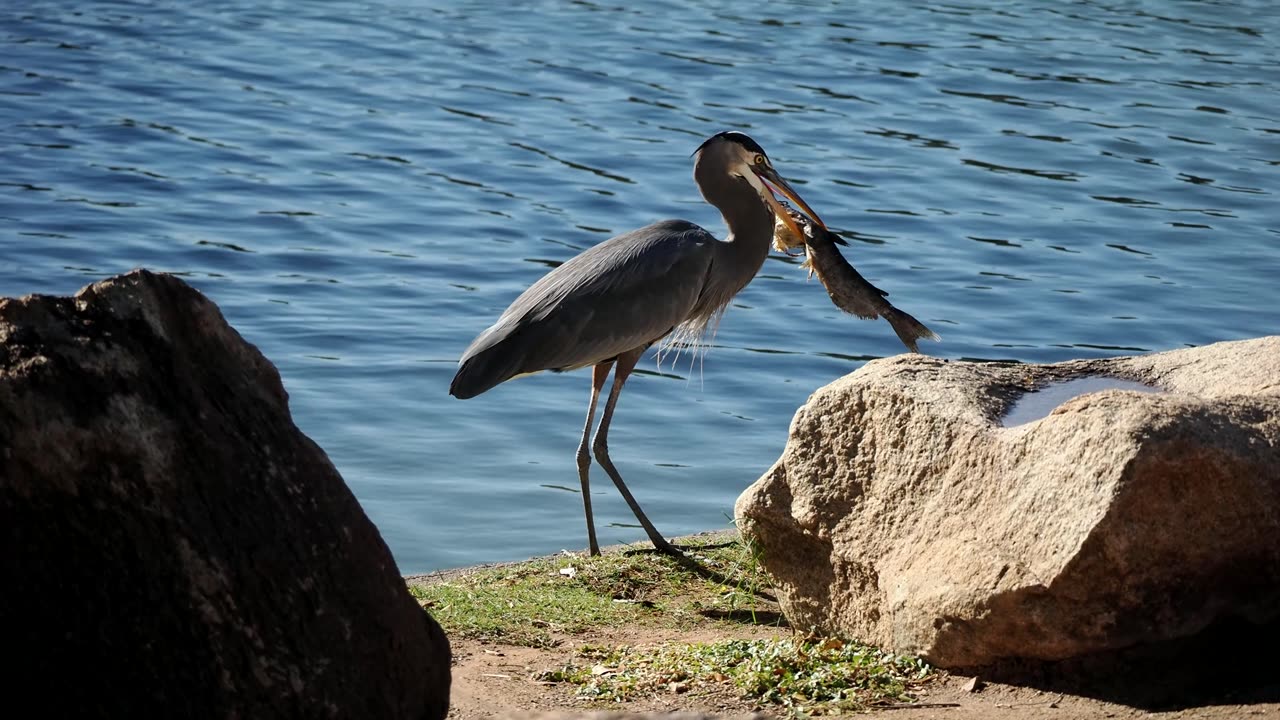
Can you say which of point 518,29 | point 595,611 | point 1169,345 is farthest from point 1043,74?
point 595,611

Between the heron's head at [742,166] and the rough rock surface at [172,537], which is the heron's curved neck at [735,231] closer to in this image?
the heron's head at [742,166]

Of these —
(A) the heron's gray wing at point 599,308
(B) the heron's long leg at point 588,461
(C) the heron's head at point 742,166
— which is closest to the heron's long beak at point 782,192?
(C) the heron's head at point 742,166

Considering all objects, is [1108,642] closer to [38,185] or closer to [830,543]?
[830,543]

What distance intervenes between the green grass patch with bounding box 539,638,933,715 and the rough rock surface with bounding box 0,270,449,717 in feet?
4.01

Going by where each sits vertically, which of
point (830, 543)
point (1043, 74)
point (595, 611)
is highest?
point (1043, 74)

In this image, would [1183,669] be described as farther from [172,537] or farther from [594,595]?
[172,537]

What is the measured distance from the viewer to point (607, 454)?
7.25m

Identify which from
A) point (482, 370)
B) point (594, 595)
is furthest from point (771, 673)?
point (482, 370)

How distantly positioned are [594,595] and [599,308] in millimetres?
1631

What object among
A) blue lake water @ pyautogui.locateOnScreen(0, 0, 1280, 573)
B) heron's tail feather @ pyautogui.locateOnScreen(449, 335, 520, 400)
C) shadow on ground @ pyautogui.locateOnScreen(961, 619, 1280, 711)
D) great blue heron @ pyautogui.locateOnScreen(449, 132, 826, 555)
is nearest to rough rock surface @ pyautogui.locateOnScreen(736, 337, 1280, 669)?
shadow on ground @ pyautogui.locateOnScreen(961, 619, 1280, 711)

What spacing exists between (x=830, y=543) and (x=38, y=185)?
1021cm

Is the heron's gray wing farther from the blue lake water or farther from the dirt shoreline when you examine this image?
Answer: the dirt shoreline

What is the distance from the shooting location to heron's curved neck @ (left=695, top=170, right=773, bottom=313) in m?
7.75

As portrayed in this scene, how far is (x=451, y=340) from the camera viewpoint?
10180 mm
